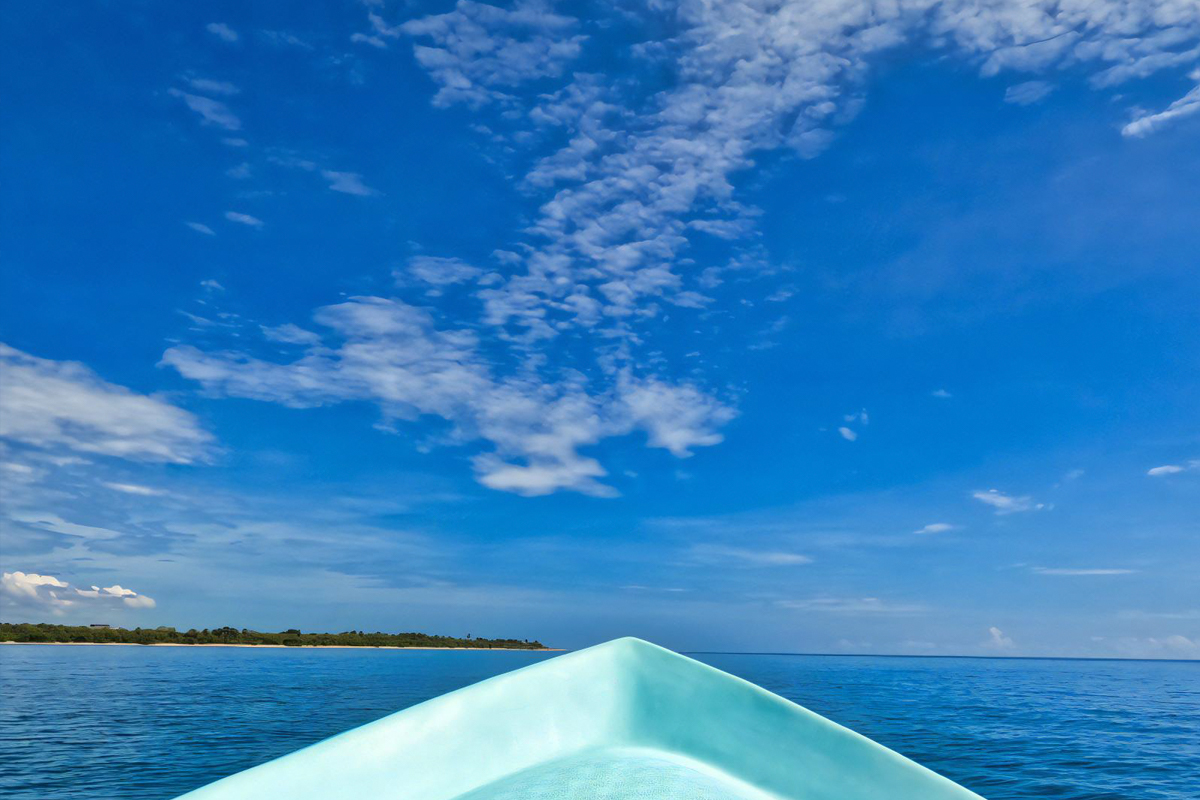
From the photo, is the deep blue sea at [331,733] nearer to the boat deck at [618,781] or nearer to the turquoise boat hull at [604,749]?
the turquoise boat hull at [604,749]

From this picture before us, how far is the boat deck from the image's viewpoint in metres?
3.18

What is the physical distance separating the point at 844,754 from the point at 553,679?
1635 millimetres

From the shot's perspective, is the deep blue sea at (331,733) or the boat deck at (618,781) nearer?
the boat deck at (618,781)

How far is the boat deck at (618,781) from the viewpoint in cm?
318

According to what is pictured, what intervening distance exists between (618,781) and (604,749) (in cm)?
63

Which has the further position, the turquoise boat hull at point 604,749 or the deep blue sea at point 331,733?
the deep blue sea at point 331,733

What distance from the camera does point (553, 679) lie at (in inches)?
166

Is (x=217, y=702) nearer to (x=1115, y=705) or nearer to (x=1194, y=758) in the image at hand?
(x=1194, y=758)

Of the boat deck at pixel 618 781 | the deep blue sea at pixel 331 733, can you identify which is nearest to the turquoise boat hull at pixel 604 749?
the boat deck at pixel 618 781

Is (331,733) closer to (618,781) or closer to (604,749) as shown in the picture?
(604,749)

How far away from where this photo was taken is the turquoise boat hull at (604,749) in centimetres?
319

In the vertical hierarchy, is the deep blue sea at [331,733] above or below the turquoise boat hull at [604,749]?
below

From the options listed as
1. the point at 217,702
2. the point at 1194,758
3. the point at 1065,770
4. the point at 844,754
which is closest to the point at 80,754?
the point at 217,702

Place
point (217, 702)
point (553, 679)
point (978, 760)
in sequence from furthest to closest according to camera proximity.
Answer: point (217, 702) → point (978, 760) → point (553, 679)
